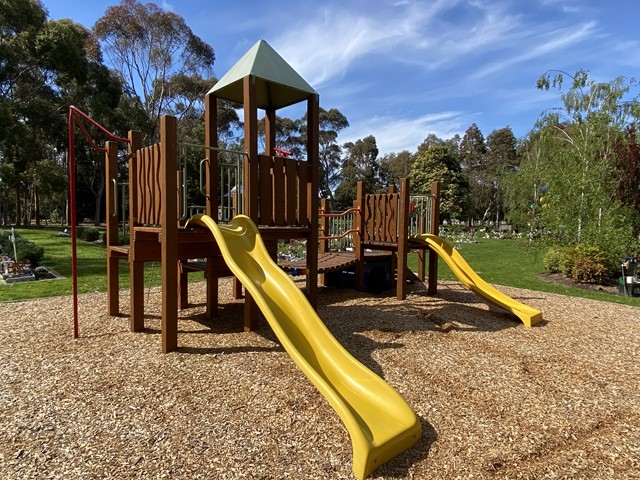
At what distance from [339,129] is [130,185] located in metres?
49.5

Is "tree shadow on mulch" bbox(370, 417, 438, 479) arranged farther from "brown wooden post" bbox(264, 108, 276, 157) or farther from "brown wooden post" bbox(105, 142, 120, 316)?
"brown wooden post" bbox(264, 108, 276, 157)

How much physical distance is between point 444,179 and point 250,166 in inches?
1813

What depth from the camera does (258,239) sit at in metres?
4.58

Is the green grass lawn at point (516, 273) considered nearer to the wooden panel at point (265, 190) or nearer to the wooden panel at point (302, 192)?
the wooden panel at point (302, 192)

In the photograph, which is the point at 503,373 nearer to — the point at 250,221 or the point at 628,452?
the point at 628,452

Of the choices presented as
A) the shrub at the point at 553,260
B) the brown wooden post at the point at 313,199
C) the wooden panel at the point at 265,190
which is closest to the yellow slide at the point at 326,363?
the wooden panel at the point at 265,190

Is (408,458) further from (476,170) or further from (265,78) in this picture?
(476,170)

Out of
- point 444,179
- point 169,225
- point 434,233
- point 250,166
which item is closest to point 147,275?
point 250,166

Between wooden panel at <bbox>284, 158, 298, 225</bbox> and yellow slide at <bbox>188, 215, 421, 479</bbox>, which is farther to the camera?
wooden panel at <bbox>284, 158, 298, 225</bbox>

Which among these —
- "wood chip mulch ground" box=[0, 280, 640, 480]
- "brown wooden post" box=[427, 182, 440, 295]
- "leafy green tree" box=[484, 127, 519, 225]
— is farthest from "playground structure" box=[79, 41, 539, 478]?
"leafy green tree" box=[484, 127, 519, 225]

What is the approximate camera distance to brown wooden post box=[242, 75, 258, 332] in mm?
5090

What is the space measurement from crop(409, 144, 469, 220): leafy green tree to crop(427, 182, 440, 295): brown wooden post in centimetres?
3680

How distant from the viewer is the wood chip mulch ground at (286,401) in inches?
101

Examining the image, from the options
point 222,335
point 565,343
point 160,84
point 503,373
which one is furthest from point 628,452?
point 160,84
